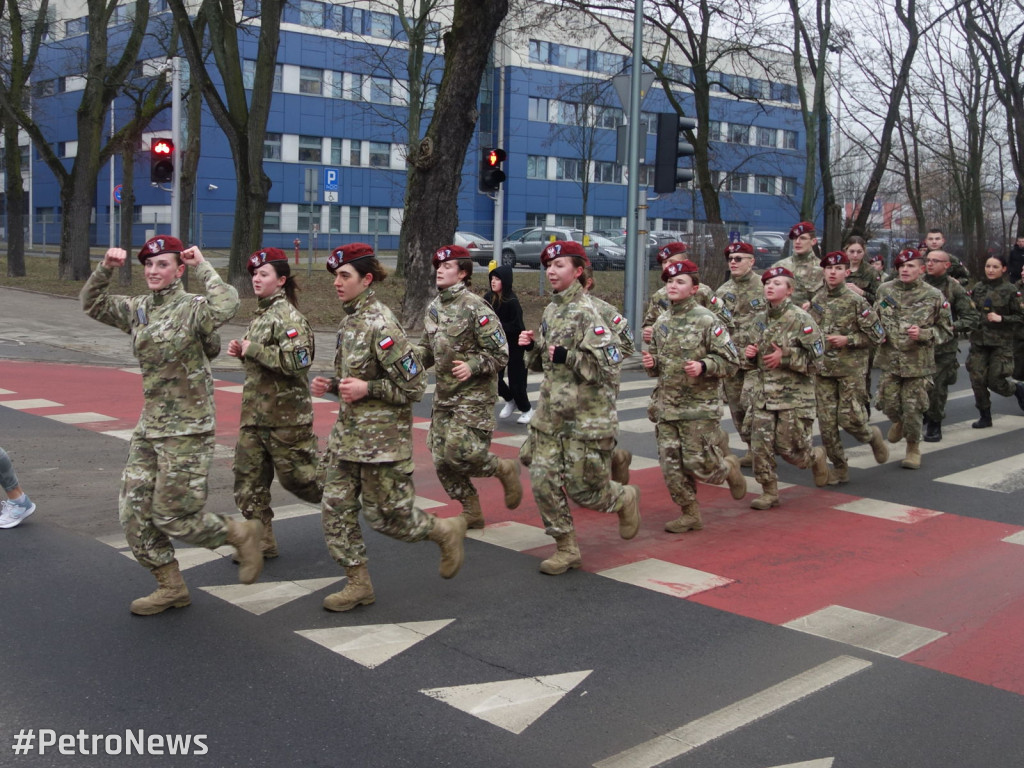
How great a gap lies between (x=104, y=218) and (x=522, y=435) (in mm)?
50016

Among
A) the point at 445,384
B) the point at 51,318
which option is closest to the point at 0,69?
the point at 51,318

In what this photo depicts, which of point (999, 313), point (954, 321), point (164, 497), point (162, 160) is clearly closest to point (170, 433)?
point (164, 497)

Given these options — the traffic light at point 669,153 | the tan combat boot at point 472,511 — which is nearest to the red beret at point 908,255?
the tan combat boot at point 472,511

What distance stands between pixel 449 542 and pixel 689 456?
2153mm

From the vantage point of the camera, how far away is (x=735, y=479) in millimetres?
7922

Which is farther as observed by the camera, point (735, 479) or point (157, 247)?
point (735, 479)

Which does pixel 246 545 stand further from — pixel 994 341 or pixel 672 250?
pixel 994 341

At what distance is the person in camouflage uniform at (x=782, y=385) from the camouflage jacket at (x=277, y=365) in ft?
11.9

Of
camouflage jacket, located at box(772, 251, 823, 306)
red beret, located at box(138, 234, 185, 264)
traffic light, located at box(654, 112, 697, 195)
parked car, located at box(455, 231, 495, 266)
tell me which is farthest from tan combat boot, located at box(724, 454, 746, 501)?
parked car, located at box(455, 231, 495, 266)

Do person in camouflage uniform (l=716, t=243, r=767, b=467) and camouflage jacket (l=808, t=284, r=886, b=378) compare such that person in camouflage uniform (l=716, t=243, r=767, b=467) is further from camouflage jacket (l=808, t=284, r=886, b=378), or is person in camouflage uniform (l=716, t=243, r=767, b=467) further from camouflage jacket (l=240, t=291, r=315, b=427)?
camouflage jacket (l=240, t=291, r=315, b=427)

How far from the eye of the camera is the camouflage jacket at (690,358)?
7.35 meters

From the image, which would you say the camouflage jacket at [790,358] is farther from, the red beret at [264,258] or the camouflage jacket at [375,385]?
the red beret at [264,258]

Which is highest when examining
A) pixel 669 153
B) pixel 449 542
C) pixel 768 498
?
pixel 669 153

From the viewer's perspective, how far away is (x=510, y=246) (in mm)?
38000
